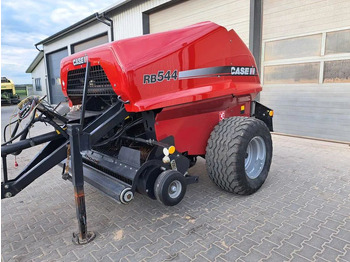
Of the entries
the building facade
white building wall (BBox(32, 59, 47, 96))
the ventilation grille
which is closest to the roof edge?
the building facade

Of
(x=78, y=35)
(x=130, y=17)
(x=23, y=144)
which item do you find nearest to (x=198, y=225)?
(x=23, y=144)

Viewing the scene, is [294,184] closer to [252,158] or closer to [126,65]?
[252,158]

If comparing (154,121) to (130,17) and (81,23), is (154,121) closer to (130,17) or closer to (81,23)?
(130,17)

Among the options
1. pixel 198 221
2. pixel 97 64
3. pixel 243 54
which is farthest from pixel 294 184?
pixel 97 64

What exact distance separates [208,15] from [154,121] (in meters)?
6.14

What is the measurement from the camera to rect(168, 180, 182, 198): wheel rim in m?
2.75

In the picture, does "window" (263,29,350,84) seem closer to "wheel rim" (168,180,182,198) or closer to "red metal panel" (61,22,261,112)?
"red metal panel" (61,22,261,112)

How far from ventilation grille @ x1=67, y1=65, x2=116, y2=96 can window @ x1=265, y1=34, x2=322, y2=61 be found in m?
5.19

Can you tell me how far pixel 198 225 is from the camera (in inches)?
110

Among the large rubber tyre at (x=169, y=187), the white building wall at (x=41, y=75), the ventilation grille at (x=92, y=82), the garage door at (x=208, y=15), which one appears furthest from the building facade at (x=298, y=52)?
the white building wall at (x=41, y=75)

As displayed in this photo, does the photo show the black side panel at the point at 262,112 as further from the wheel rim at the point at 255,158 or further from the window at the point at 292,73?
the window at the point at 292,73

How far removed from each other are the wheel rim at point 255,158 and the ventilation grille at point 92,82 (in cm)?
201

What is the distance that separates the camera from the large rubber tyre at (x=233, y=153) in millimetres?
3125

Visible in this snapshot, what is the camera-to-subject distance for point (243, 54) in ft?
12.2
